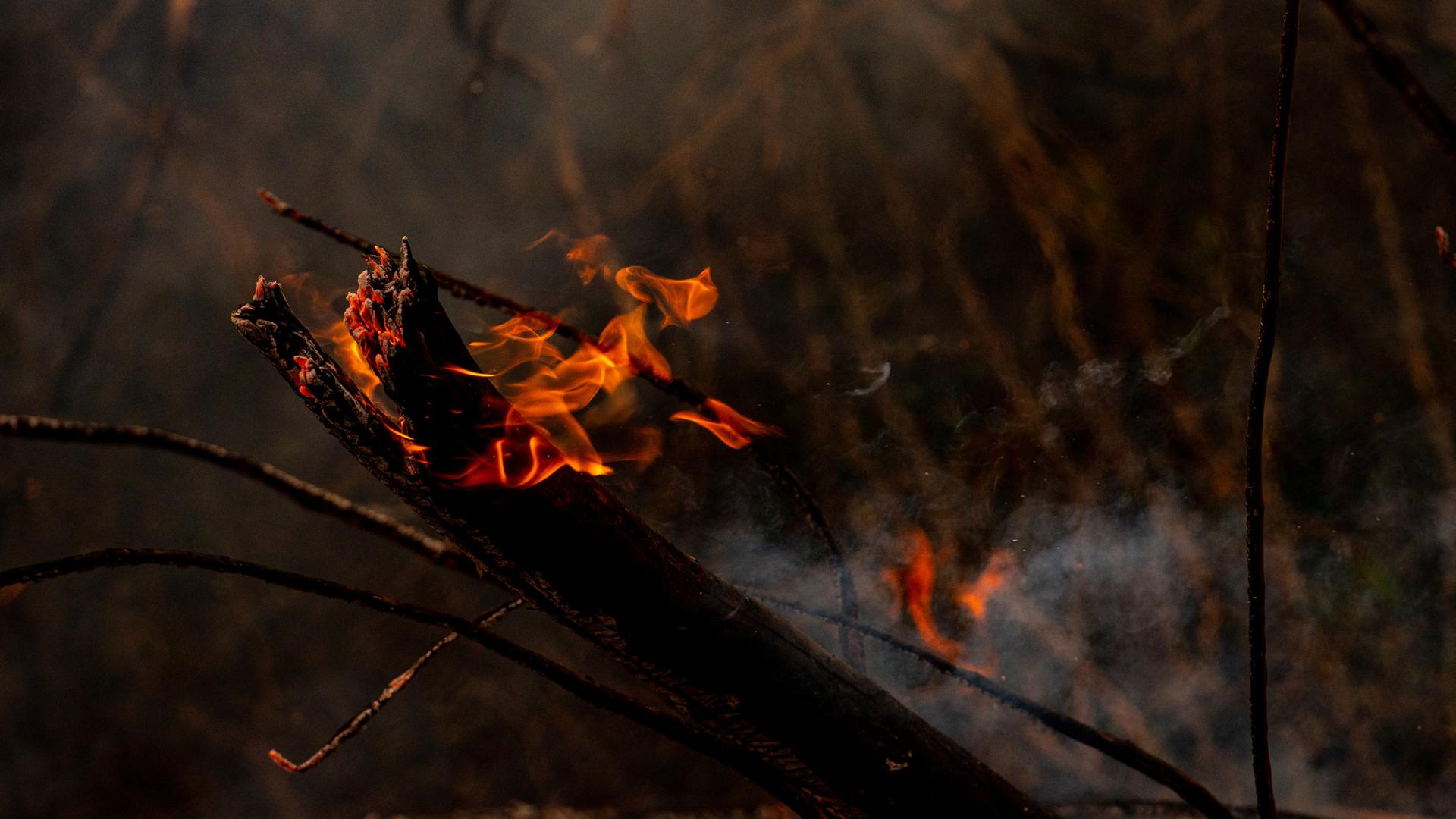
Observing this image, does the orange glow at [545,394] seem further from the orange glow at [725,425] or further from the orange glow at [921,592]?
the orange glow at [921,592]

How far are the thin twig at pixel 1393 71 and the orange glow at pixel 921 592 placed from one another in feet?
4.98

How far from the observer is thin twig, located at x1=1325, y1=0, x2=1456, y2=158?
62 centimetres

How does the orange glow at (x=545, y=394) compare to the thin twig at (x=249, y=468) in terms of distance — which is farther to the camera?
the orange glow at (x=545, y=394)

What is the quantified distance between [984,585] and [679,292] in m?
1.23

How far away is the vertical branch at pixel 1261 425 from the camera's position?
2.51ft

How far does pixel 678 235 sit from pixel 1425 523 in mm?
2207

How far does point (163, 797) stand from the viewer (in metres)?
2.84

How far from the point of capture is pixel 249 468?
0.84 metres

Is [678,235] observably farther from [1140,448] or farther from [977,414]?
[1140,448]

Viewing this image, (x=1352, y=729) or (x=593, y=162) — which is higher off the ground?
(x=593, y=162)

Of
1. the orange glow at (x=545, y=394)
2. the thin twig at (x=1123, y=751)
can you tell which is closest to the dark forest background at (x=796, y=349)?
the orange glow at (x=545, y=394)

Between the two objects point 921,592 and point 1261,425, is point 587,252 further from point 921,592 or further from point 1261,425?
point 1261,425

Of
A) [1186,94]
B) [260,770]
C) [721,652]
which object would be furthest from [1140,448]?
[260,770]

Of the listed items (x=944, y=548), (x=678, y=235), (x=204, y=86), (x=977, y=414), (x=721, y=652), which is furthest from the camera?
(x=204, y=86)
